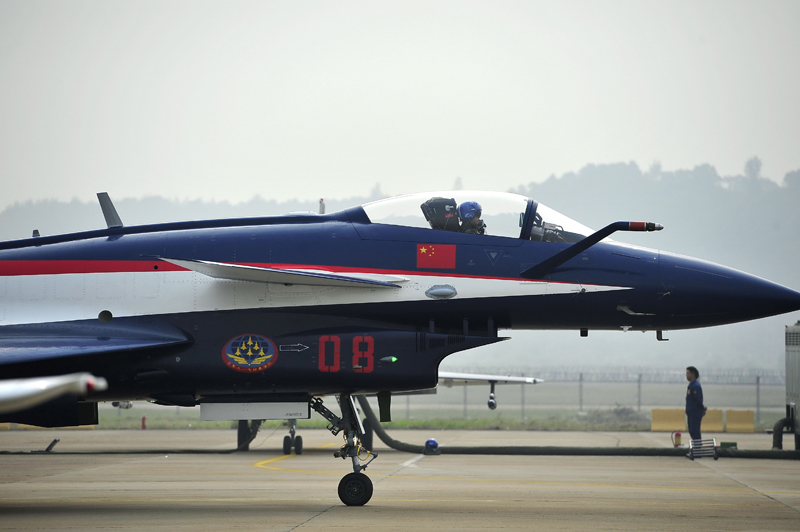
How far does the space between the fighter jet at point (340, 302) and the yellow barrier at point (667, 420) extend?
16.5m

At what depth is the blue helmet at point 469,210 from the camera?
9.05 meters

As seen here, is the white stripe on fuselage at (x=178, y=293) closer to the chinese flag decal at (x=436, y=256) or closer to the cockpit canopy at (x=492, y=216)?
the chinese flag decal at (x=436, y=256)

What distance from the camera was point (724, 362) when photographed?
96.1 metres

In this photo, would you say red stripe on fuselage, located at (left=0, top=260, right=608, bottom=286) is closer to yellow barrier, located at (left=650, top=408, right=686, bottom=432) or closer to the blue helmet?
the blue helmet

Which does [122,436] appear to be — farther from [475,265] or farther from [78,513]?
[475,265]

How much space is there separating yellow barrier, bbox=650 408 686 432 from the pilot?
1727 cm

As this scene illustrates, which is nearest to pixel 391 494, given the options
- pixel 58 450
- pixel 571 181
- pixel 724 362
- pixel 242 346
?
pixel 242 346

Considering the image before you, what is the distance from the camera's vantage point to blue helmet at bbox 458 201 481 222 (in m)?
9.05

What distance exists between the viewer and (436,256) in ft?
29.4

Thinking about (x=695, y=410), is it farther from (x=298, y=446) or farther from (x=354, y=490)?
(x=354, y=490)

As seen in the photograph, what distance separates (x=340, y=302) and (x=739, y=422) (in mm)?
18958

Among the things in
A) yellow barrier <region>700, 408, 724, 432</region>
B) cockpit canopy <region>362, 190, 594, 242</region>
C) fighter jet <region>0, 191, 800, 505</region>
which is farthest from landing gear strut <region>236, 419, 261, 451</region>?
yellow barrier <region>700, 408, 724, 432</region>

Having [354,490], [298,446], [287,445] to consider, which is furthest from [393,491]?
[298,446]

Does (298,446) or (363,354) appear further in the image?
(298,446)
